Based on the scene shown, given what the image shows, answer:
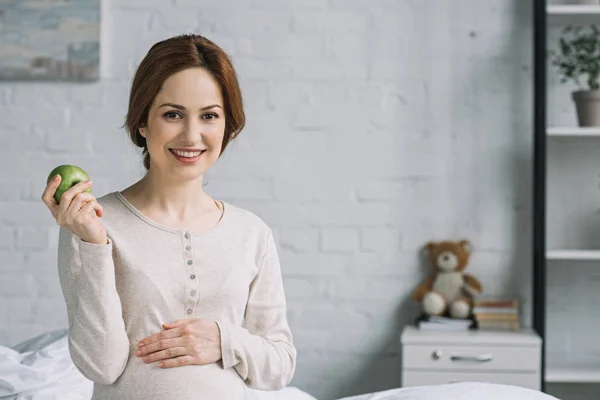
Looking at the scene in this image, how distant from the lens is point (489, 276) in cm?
319

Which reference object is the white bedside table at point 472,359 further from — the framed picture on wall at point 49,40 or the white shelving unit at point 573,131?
the framed picture on wall at point 49,40

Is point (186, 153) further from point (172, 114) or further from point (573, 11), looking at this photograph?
point (573, 11)

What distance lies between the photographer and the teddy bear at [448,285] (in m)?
3.07

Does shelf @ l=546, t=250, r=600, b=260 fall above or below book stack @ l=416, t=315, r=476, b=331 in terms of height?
above

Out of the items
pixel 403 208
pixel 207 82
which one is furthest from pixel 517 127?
pixel 207 82

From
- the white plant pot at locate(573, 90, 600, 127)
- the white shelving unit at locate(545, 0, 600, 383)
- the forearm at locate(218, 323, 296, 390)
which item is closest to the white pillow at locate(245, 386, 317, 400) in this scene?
the forearm at locate(218, 323, 296, 390)

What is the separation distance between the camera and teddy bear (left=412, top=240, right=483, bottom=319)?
3070 millimetres

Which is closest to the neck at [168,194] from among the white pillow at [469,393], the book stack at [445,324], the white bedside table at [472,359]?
the white pillow at [469,393]

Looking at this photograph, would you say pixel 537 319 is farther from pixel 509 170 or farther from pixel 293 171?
pixel 293 171

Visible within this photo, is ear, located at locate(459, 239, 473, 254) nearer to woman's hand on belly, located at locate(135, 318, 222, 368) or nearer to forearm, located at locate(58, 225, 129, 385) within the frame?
woman's hand on belly, located at locate(135, 318, 222, 368)

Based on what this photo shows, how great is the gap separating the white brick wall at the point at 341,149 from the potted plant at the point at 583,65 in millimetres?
137

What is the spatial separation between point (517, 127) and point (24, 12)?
185 centimetres

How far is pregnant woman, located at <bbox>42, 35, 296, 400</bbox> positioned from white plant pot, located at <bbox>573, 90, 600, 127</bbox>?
1.90 metres

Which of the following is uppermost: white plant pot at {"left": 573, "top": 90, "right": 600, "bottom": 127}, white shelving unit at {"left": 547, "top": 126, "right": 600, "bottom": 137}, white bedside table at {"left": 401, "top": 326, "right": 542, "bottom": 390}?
white plant pot at {"left": 573, "top": 90, "right": 600, "bottom": 127}
